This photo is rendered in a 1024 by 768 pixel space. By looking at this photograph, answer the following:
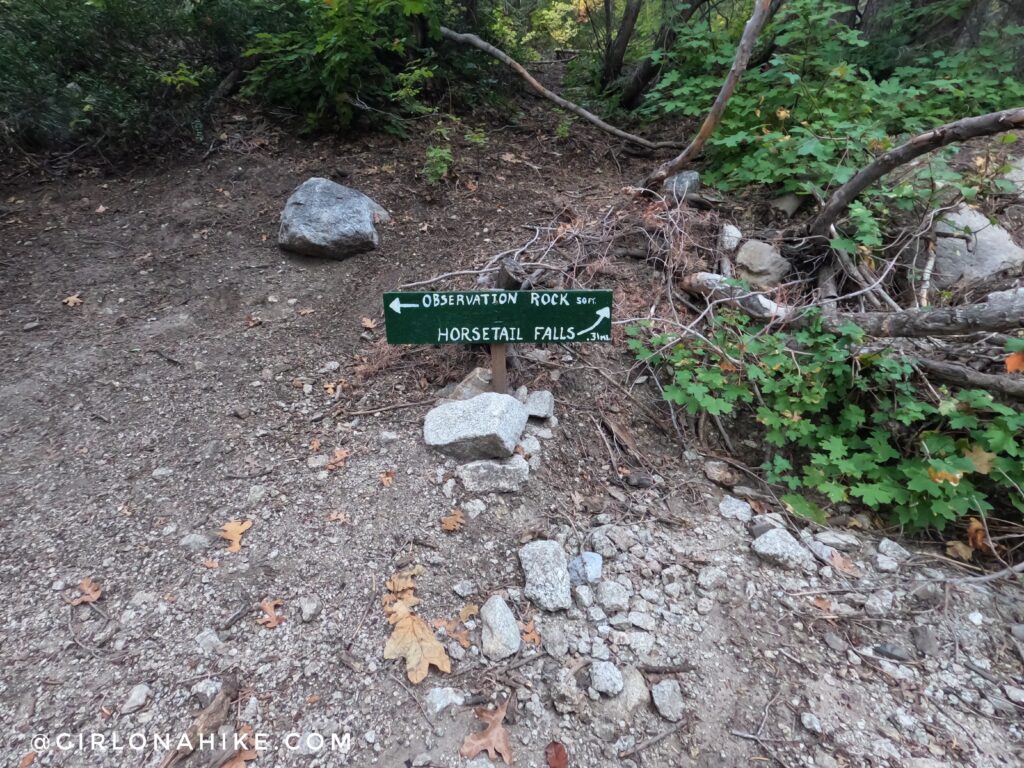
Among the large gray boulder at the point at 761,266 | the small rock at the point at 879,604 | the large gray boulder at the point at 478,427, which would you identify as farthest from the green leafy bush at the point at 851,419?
the large gray boulder at the point at 478,427

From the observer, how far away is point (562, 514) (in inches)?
103

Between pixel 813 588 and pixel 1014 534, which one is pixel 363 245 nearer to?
pixel 813 588

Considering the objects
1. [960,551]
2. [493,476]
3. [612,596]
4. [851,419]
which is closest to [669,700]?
[612,596]

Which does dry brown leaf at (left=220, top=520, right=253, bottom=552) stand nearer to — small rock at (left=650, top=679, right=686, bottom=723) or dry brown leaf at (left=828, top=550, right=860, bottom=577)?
small rock at (left=650, top=679, right=686, bottom=723)

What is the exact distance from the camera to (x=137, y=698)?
72.8 inches

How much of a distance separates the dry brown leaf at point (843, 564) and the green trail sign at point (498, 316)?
1512 mm

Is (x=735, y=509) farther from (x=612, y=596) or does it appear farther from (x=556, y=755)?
(x=556, y=755)

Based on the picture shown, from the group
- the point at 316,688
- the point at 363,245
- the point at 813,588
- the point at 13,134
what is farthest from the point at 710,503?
the point at 13,134

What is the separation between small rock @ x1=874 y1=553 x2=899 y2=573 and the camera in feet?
8.05

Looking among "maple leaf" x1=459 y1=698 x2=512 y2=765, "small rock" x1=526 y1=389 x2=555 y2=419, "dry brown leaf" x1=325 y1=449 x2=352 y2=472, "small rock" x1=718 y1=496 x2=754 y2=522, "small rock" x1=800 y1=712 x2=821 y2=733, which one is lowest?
"maple leaf" x1=459 y1=698 x2=512 y2=765

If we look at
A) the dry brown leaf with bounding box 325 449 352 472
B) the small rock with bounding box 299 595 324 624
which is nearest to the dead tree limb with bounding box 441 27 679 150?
the dry brown leaf with bounding box 325 449 352 472

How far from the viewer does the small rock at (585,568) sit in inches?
90.8

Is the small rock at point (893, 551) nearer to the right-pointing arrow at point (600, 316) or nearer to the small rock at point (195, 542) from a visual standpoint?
the right-pointing arrow at point (600, 316)

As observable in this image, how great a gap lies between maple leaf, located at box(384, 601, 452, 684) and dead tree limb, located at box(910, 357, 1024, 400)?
2.92 m
